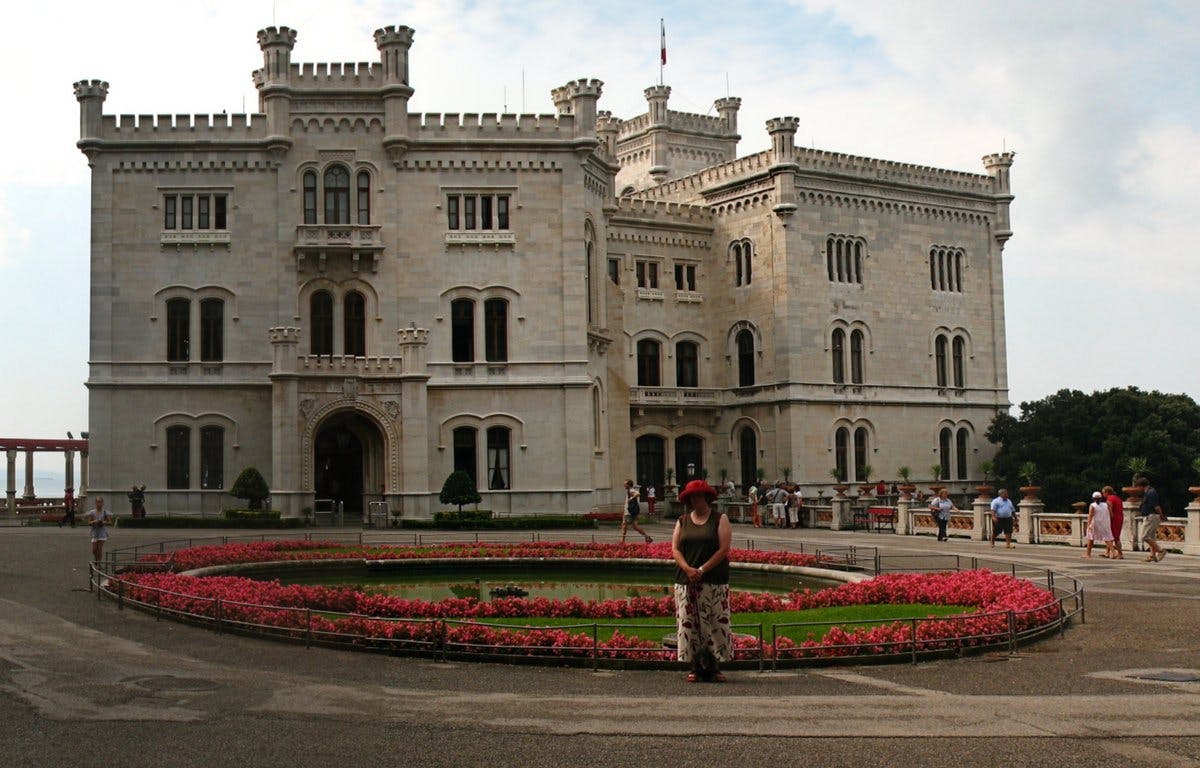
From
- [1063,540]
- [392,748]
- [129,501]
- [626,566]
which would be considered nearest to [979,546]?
[1063,540]

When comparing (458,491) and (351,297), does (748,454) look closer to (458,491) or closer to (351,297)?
(458,491)

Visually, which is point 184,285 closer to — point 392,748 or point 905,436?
point 905,436

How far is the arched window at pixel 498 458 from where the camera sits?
49.0m

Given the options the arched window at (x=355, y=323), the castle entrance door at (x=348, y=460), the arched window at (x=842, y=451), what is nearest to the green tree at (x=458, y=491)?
the castle entrance door at (x=348, y=460)

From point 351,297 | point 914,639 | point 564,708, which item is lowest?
point 564,708

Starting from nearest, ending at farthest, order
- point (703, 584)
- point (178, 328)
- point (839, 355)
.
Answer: point (703, 584) < point (178, 328) < point (839, 355)

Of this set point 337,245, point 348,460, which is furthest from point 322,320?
point 348,460

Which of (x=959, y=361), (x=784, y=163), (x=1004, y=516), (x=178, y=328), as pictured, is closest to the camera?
(x=1004, y=516)

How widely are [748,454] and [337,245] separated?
72.6ft

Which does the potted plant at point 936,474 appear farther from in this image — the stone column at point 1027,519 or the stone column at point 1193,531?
the stone column at point 1193,531

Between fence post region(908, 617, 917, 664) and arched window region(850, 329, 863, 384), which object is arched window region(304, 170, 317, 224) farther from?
→ fence post region(908, 617, 917, 664)

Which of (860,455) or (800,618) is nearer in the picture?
(800,618)

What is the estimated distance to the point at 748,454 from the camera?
195 feet

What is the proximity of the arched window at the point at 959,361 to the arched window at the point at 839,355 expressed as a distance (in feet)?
24.2
